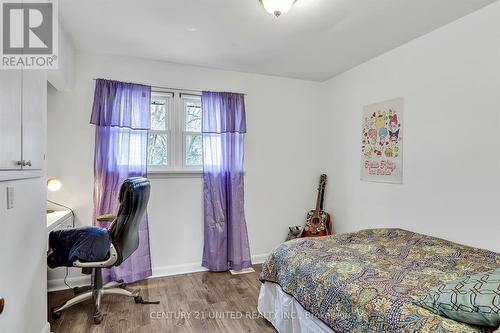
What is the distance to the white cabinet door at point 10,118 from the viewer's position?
1.27 meters

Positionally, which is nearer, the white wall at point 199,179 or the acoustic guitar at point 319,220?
the white wall at point 199,179

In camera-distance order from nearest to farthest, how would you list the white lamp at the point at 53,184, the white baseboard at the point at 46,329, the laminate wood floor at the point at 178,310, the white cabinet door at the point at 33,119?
1. the white cabinet door at the point at 33,119
2. the white baseboard at the point at 46,329
3. the laminate wood floor at the point at 178,310
4. the white lamp at the point at 53,184

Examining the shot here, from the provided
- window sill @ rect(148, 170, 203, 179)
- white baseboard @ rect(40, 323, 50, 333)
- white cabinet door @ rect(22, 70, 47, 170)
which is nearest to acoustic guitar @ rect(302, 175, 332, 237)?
window sill @ rect(148, 170, 203, 179)

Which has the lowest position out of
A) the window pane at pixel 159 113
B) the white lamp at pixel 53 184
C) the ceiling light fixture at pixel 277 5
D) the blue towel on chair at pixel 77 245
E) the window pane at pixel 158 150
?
the blue towel on chair at pixel 77 245

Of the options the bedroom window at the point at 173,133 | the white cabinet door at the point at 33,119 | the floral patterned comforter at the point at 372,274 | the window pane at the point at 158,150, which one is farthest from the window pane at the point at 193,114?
the floral patterned comforter at the point at 372,274

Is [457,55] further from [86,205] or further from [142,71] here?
[86,205]

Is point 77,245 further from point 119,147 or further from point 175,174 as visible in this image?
point 175,174

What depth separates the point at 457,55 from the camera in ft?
7.39

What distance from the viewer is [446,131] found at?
2.34 meters

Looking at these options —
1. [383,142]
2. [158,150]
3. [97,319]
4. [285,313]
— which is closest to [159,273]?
[97,319]

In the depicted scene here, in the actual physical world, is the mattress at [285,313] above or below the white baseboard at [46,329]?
above

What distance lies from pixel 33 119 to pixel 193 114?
1.81 meters

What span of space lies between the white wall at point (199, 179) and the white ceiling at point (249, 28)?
0.76 ft

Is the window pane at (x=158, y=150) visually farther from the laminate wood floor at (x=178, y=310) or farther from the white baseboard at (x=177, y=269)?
the laminate wood floor at (x=178, y=310)
